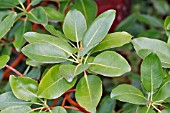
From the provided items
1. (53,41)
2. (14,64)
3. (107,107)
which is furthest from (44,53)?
(14,64)

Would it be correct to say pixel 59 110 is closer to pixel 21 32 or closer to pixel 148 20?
pixel 21 32

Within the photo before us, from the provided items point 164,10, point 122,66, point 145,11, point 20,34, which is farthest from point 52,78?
point 145,11

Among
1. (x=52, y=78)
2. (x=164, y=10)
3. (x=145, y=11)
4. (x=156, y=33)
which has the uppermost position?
(x=52, y=78)

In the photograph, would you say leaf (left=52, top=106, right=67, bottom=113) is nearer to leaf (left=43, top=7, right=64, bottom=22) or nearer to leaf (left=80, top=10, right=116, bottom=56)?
leaf (left=80, top=10, right=116, bottom=56)

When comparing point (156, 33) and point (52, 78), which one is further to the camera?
point (156, 33)

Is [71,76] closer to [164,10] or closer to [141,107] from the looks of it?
[141,107]

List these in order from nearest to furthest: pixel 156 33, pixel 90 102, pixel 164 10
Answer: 1. pixel 90 102
2. pixel 156 33
3. pixel 164 10
